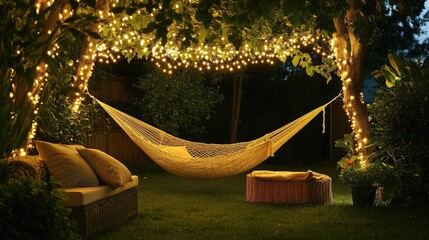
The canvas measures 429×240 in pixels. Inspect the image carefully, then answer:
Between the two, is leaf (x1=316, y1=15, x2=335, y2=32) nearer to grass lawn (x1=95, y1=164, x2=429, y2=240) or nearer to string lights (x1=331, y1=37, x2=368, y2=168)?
grass lawn (x1=95, y1=164, x2=429, y2=240)

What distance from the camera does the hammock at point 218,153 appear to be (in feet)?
20.1

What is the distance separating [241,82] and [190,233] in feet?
19.2

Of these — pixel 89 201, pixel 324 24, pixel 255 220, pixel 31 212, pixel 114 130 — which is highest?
pixel 324 24

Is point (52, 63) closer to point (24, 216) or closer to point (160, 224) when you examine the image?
point (24, 216)

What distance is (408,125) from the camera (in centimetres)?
508

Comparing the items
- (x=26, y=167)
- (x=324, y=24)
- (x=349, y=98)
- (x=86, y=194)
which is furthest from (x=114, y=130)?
(x=324, y=24)

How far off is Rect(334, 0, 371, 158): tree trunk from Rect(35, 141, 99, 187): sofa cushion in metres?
2.50

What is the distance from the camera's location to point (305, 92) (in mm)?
10102

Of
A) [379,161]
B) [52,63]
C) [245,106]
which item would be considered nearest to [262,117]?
[245,106]

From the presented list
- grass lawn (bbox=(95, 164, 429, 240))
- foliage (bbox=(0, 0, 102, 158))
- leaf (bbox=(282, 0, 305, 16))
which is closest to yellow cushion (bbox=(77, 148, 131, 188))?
grass lawn (bbox=(95, 164, 429, 240))

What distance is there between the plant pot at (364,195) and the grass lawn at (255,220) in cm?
9

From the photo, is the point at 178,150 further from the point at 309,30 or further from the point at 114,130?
the point at 114,130

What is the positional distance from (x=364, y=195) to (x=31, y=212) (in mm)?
3602

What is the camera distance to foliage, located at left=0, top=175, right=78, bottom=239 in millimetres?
2271
